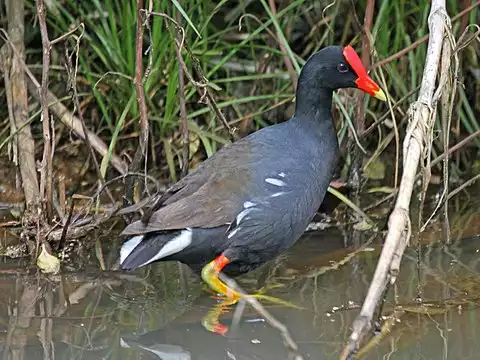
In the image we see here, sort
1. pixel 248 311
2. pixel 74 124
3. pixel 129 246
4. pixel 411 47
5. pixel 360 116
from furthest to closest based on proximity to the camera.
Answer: pixel 74 124, pixel 360 116, pixel 411 47, pixel 129 246, pixel 248 311

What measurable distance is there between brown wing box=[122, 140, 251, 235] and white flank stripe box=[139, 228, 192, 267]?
39 mm

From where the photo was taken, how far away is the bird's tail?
3.48 m

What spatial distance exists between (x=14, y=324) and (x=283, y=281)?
3.47 ft

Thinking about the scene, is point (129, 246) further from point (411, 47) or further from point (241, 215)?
point (411, 47)

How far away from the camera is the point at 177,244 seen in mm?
3523

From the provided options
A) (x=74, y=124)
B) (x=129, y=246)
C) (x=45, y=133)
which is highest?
(x=45, y=133)

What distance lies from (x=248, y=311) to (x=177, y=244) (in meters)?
0.36

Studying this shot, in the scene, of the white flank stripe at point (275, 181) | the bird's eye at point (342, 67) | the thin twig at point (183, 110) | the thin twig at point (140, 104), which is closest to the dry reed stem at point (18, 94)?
the thin twig at point (140, 104)

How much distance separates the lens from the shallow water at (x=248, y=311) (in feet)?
10.3

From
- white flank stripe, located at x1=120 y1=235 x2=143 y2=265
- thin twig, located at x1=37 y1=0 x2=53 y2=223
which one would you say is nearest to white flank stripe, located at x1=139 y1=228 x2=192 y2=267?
white flank stripe, located at x1=120 y1=235 x2=143 y2=265

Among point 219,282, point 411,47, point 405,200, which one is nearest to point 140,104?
point 219,282

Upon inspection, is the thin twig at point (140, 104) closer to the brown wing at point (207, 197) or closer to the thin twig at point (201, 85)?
the thin twig at point (201, 85)

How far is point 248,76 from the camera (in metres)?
4.60

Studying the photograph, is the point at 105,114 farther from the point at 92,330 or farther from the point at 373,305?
the point at 373,305
